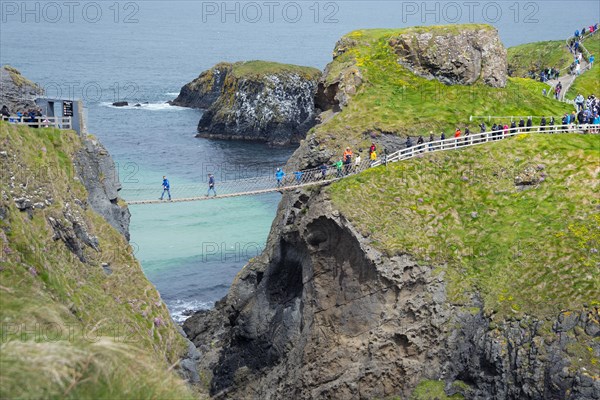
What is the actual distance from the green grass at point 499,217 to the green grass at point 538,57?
38356 mm

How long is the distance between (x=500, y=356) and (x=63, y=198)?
84.1ft

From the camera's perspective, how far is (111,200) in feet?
194

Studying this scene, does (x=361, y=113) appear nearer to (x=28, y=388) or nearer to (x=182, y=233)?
(x=182, y=233)

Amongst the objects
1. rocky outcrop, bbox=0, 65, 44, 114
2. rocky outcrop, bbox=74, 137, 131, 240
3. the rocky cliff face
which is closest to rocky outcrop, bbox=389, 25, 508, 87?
the rocky cliff face

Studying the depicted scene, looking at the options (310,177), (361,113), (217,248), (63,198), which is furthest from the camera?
(217,248)

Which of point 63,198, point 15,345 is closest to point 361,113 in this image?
point 63,198

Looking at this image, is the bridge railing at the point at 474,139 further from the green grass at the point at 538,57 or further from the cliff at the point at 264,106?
the cliff at the point at 264,106

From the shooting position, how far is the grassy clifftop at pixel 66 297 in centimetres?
2762

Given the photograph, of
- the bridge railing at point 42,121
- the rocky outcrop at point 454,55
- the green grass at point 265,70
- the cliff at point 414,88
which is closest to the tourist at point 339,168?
the cliff at point 414,88

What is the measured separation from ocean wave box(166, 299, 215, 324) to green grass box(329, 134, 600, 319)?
66.7 ft

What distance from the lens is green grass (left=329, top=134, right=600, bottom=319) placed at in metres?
56.5

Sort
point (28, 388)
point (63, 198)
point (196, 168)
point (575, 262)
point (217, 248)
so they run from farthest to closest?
point (196, 168) → point (217, 248) → point (575, 262) → point (63, 198) → point (28, 388)

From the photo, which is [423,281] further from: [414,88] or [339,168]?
[414,88]

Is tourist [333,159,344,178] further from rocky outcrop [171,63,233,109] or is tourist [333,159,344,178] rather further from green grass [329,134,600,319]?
rocky outcrop [171,63,233,109]
